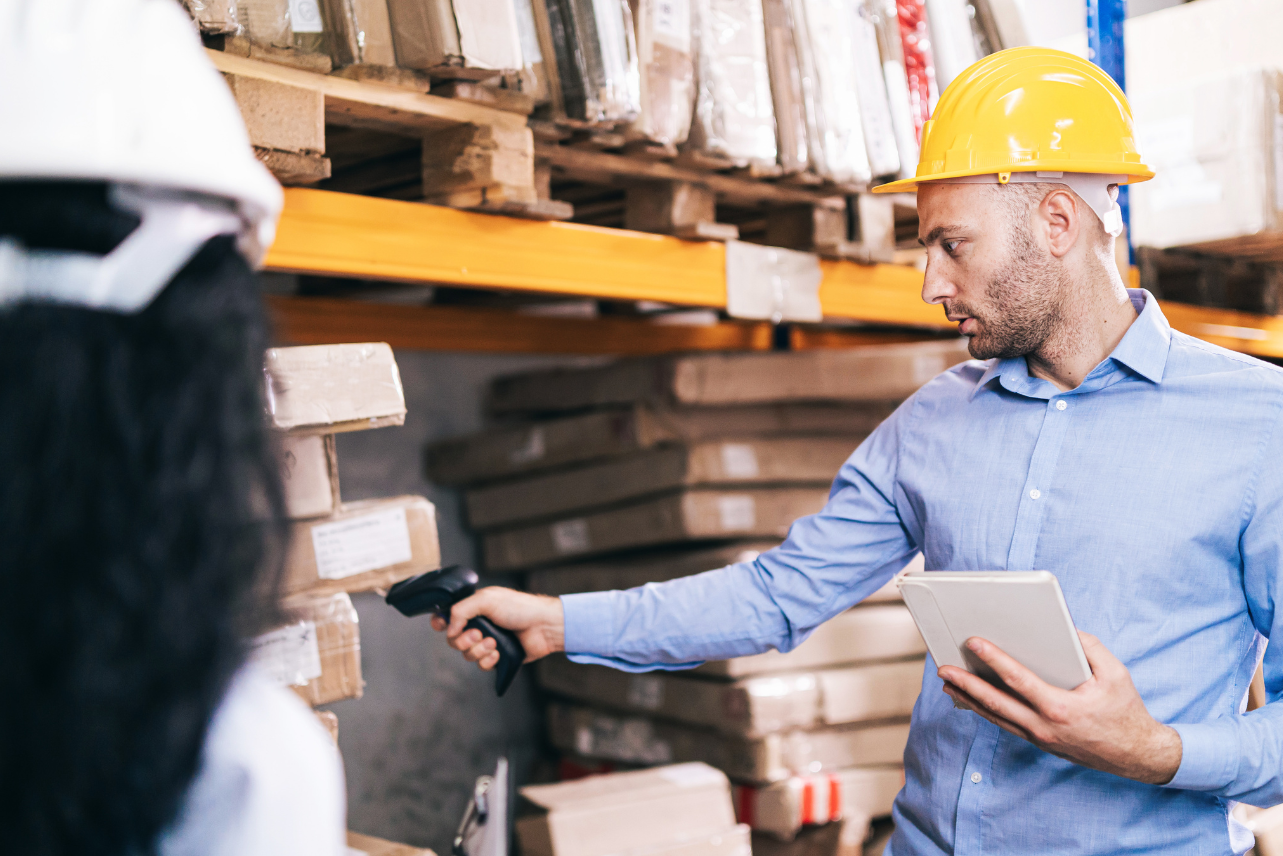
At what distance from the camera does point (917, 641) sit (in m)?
3.50

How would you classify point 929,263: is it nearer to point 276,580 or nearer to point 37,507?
point 276,580

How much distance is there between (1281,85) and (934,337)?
188cm

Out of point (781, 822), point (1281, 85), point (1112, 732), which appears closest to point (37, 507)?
point (1112, 732)

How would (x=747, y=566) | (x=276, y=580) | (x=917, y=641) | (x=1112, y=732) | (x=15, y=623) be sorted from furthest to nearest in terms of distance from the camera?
1. (x=917, y=641)
2. (x=747, y=566)
3. (x=1112, y=732)
4. (x=276, y=580)
5. (x=15, y=623)

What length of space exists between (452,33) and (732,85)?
77cm

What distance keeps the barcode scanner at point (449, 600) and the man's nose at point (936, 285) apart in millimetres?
1081

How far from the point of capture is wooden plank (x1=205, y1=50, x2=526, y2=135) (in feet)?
5.49

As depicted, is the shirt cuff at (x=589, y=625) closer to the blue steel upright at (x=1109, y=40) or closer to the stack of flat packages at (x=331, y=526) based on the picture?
the stack of flat packages at (x=331, y=526)

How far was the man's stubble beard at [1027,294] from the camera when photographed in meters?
1.85

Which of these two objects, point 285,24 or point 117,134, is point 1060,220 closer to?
point 285,24

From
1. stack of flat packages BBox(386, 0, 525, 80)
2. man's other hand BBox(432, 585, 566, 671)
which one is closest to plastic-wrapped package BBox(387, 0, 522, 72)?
stack of flat packages BBox(386, 0, 525, 80)

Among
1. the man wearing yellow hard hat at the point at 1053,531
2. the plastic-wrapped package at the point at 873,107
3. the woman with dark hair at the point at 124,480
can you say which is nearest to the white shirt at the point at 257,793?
the woman with dark hair at the point at 124,480

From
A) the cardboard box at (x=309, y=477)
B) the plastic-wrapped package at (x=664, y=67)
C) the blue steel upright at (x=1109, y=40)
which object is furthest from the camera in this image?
the blue steel upright at (x=1109, y=40)

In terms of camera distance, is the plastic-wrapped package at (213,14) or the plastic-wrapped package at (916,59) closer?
the plastic-wrapped package at (213,14)
